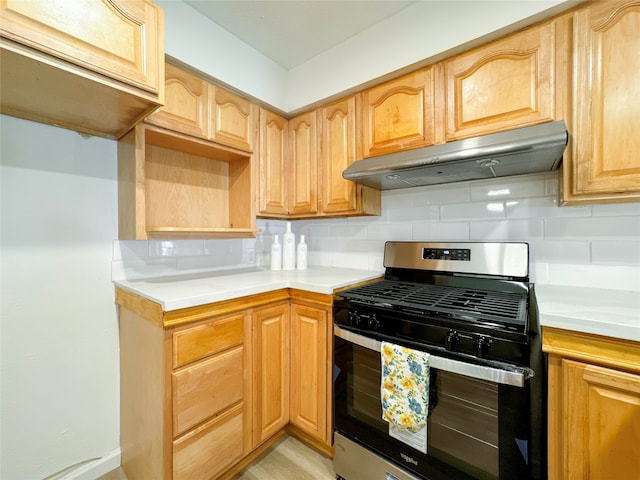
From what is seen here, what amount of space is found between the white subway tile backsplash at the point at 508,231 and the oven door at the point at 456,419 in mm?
800

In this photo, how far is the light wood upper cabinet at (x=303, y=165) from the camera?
6.21 feet

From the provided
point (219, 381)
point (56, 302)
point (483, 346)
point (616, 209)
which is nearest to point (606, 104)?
point (616, 209)

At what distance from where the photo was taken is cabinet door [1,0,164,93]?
2.69 ft

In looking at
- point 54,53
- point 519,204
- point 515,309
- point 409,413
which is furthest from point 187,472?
point 519,204

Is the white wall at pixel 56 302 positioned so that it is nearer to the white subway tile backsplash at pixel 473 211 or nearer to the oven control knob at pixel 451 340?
the oven control knob at pixel 451 340

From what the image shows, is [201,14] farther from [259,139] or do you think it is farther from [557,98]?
[557,98]

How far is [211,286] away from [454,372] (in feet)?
3.69

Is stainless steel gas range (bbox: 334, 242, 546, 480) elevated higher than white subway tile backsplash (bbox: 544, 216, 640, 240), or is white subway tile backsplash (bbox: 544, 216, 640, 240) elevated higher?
white subway tile backsplash (bbox: 544, 216, 640, 240)

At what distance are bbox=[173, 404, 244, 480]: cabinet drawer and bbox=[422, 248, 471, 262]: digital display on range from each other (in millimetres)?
1305

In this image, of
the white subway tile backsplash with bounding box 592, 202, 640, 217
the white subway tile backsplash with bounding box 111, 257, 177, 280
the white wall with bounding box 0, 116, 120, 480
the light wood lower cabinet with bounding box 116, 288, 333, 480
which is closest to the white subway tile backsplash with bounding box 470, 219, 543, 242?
the white subway tile backsplash with bounding box 592, 202, 640, 217

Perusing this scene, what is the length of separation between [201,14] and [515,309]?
2.11 meters

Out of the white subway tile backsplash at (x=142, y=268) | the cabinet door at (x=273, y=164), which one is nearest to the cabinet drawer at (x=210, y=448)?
the white subway tile backsplash at (x=142, y=268)

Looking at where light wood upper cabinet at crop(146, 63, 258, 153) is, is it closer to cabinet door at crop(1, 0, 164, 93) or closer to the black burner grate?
cabinet door at crop(1, 0, 164, 93)

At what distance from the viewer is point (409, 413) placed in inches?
41.8
